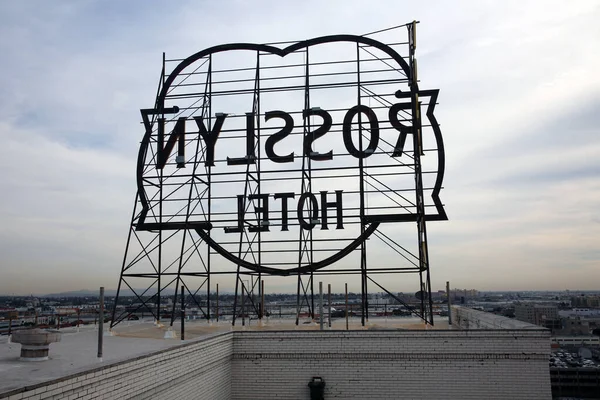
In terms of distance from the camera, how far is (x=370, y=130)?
18.0 meters

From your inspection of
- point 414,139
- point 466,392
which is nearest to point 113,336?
point 466,392

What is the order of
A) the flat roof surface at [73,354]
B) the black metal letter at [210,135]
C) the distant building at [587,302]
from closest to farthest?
the flat roof surface at [73,354], the black metal letter at [210,135], the distant building at [587,302]

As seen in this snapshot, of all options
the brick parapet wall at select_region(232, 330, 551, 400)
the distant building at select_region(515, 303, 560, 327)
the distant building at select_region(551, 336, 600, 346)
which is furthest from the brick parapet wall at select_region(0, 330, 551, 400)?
the distant building at select_region(515, 303, 560, 327)

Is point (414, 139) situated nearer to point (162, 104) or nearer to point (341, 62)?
point (341, 62)

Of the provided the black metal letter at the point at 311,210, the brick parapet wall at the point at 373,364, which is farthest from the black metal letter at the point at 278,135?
the brick parapet wall at the point at 373,364

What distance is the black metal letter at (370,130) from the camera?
58.5 feet

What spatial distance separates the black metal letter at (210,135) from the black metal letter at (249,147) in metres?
0.71

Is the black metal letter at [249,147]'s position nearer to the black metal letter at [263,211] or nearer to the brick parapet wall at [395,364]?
the black metal letter at [263,211]

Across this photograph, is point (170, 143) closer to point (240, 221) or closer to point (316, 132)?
point (240, 221)

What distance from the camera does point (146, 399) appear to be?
883 cm

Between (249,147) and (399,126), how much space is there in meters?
5.82

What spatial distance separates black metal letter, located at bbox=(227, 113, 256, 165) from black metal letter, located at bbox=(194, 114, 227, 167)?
71 cm

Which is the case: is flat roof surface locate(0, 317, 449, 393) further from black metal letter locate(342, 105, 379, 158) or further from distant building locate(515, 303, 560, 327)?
distant building locate(515, 303, 560, 327)

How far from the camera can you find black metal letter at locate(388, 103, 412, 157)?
1752 cm
